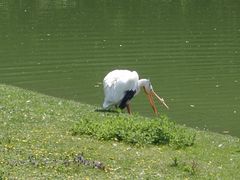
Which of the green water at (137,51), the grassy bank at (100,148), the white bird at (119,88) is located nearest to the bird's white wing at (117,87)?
the white bird at (119,88)

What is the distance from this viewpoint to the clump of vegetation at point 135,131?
38.7ft

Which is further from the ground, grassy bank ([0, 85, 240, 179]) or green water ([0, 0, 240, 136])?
grassy bank ([0, 85, 240, 179])

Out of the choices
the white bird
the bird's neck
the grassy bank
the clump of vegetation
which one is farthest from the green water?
the clump of vegetation

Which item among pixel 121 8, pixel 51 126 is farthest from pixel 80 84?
pixel 121 8

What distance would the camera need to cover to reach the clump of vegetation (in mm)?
11797

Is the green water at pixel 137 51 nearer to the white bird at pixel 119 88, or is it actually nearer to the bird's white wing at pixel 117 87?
the white bird at pixel 119 88

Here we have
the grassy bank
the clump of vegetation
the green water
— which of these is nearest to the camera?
the grassy bank

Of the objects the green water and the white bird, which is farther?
the green water

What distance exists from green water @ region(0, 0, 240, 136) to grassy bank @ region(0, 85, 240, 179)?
4015mm

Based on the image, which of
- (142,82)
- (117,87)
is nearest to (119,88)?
(117,87)

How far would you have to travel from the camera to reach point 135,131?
1198 cm

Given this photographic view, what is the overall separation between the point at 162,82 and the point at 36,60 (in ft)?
15.5

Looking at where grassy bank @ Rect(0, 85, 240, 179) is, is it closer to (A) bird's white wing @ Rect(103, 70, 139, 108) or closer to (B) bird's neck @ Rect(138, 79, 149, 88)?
(A) bird's white wing @ Rect(103, 70, 139, 108)

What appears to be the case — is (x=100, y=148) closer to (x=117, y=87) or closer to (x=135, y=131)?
(x=135, y=131)
